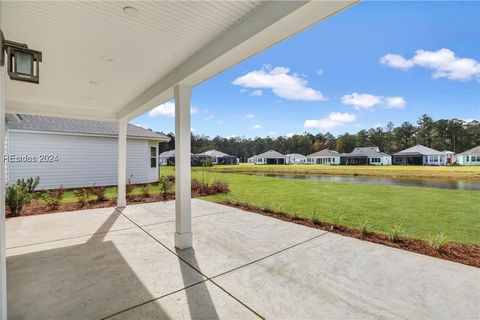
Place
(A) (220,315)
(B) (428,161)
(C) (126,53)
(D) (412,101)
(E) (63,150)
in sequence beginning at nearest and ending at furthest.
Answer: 1. (A) (220,315)
2. (C) (126,53)
3. (E) (63,150)
4. (B) (428,161)
5. (D) (412,101)

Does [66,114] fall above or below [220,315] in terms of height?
above

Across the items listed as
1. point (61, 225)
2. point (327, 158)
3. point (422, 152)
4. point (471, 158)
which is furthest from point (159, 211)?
point (471, 158)

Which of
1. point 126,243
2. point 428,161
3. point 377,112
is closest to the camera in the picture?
point 126,243

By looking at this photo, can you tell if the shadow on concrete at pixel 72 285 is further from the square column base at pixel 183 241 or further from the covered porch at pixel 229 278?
the square column base at pixel 183 241

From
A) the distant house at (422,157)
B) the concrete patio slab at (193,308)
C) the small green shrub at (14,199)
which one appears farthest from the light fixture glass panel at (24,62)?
the distant house at (422,157)

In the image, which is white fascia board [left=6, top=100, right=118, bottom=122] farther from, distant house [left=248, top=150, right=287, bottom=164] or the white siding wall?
distant house [left=248, top=150, right=287, bottom=164]

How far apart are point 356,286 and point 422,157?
52.8m

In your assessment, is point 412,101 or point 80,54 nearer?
point 80,54

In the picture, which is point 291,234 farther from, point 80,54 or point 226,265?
point 80,54

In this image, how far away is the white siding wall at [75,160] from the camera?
10812 mm

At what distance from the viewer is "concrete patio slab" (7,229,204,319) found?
2758 mm

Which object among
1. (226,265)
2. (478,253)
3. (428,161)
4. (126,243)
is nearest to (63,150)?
(126,243)

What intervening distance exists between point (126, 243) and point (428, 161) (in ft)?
176

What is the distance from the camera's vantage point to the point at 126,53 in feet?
12.3
